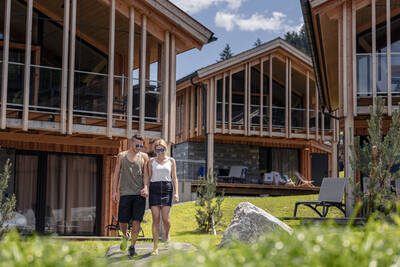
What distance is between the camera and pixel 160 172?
7949mm

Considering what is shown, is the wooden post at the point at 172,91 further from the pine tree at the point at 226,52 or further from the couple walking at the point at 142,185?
the pine tree at the point at 226,52

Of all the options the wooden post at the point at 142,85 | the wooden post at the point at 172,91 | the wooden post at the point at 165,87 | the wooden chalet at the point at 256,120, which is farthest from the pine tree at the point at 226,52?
the wooden post at the point at 142,85

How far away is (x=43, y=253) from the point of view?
275cm

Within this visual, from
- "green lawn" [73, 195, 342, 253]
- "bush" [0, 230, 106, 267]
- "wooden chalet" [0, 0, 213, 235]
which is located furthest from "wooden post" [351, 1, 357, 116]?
"bush" [0, 230, 106, 267]

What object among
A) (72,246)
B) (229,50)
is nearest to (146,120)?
(72,246)

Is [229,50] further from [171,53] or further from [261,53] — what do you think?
[171,53]

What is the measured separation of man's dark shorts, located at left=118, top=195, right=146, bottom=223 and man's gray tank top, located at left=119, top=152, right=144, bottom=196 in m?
0.08

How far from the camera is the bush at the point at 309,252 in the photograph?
2.58 m

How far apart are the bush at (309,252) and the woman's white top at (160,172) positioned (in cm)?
501

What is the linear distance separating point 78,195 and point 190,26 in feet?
17.2

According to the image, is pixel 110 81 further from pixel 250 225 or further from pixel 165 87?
pixel 250 225

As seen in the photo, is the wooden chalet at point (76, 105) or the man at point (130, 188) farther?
the wooden chalet at point (76, 105)

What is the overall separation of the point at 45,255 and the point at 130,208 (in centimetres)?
541

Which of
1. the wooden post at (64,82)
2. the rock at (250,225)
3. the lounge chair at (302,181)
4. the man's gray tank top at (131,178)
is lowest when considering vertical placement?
the rock at (250,225)
